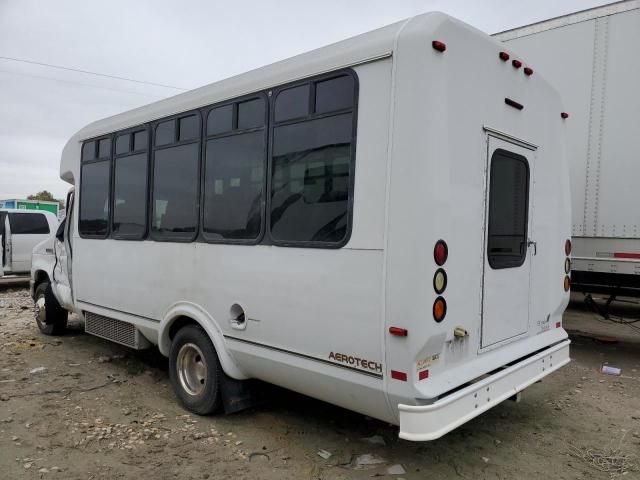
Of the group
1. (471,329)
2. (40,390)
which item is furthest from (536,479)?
(40,390)

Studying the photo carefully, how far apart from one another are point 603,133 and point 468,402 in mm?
4446

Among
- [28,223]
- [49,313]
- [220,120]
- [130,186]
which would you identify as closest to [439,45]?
[220,120]

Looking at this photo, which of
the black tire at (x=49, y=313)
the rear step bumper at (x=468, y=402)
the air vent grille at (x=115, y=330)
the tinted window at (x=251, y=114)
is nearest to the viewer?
the rear step bumper at (x=468, y=402)

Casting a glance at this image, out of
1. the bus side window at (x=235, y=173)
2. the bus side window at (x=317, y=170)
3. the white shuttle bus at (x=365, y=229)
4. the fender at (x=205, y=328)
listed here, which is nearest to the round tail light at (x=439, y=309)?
the white shuttle bus at (x=365, y=229)

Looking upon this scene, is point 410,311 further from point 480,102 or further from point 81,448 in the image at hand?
point 81,448

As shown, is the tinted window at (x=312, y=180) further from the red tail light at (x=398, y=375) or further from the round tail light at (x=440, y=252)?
the red tail light at (x=398, y=375)

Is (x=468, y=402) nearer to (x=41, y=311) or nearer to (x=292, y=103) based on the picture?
(x=292, y=103)

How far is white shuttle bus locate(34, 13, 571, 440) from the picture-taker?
9.95ft

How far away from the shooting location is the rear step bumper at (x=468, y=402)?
2.91m

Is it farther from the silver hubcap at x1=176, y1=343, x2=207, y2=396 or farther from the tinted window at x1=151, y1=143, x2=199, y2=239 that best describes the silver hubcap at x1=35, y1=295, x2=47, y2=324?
the silver hubcap at x1=176, y1=343, x2=207, y2=396

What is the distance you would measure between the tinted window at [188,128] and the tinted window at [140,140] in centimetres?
62

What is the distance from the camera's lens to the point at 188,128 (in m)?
4.61

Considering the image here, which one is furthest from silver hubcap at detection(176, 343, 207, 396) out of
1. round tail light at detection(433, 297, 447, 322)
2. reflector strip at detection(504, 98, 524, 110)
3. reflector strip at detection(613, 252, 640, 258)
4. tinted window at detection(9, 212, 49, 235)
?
tinted window at detection(9, 212, 49, 235)

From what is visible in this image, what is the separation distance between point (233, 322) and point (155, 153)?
1978 millimetres
